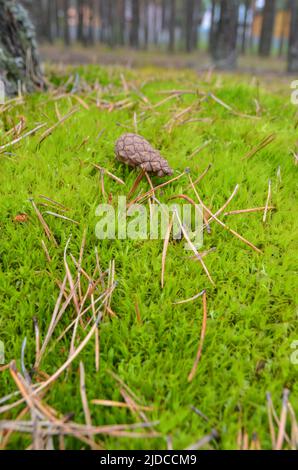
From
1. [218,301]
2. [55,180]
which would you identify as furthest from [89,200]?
[218,301]

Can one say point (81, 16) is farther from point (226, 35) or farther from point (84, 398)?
Result: point (84, 398)

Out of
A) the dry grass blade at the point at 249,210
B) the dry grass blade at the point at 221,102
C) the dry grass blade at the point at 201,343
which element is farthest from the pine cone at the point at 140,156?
the dry grass blade at the point at 221,102

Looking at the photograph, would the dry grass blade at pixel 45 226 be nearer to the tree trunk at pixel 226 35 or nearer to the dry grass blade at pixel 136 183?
the dry grass blade at pixel 136 183

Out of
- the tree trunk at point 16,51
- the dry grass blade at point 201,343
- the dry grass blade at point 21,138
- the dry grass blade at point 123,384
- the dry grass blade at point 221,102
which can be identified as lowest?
the dry grass blade at point 123,384

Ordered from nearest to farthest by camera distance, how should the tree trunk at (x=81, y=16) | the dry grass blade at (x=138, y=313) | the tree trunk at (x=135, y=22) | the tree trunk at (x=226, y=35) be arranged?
the dry grass blade at (x=138, y=313) → the tree trunk at (x=226, y=35) → the tree trunk at (x=135, y=22) → the tree trunk at (x=81, y=16)

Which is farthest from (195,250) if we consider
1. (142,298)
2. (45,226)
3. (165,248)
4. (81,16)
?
(81,16)

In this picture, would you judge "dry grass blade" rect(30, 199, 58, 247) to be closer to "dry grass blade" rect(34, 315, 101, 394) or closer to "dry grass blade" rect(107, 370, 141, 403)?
"dry grass blade" rect(34, 315, 101, 394)
